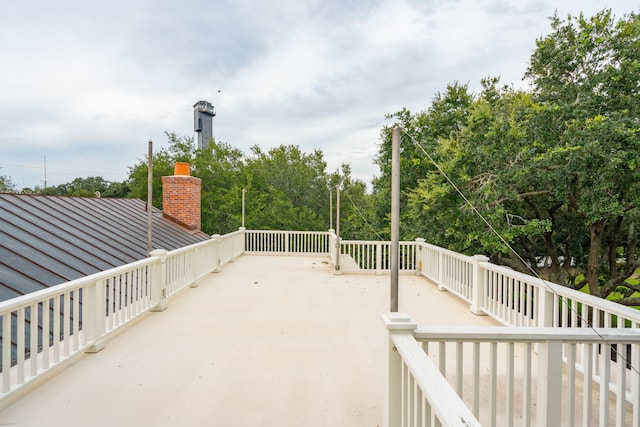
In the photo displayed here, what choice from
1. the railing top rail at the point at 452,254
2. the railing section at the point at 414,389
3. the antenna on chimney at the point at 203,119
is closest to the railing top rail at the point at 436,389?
the railing section at the point at 414,389

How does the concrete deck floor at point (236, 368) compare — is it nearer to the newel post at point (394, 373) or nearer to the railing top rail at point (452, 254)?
the newel post at point (394, 373)

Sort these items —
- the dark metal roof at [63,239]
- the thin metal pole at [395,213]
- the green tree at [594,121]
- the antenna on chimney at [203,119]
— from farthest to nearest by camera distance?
the antenna on chimney at [203,119] → the green tree at [594,121] → the dark metal roof at [63,239] → the thin metal pole at [395,213]

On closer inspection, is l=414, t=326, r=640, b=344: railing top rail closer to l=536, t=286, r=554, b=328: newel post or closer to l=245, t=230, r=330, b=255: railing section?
l=536, t=286, r=554, b=328: newel post

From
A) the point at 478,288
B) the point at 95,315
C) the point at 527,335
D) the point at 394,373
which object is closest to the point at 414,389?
the point at 394,373

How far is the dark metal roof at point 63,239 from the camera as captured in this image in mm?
3471

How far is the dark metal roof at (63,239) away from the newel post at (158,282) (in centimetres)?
70

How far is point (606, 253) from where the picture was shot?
882 cm

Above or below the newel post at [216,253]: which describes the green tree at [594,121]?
above

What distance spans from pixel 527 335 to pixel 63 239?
18.6ft

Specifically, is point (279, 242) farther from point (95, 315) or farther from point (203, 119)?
point (203, 119)

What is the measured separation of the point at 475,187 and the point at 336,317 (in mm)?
4325

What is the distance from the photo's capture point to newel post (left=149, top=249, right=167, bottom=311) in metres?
4.29

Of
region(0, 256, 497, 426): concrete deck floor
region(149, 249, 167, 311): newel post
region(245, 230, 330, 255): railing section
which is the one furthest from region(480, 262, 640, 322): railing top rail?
region(245, 230, 330, 255): railing section

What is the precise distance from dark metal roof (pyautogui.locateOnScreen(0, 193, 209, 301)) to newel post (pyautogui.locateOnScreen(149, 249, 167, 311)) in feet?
A: 2.30
